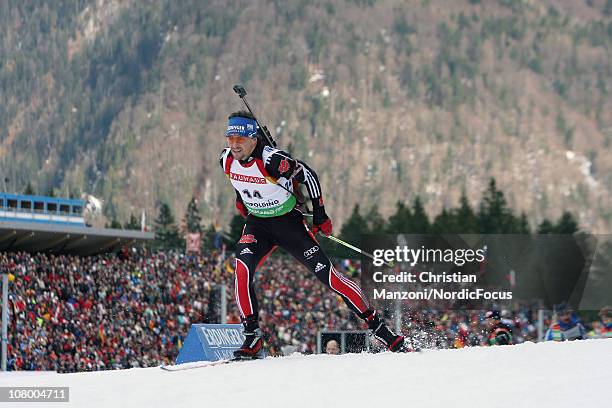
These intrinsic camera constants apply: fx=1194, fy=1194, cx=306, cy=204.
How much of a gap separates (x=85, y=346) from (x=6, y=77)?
160555 mm

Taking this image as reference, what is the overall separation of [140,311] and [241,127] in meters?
27.8

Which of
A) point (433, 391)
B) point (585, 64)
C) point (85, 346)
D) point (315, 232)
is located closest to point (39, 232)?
point (85, 346)

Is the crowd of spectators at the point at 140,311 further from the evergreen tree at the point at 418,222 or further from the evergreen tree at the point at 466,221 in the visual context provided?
the evergreen tree at the point at 418,222

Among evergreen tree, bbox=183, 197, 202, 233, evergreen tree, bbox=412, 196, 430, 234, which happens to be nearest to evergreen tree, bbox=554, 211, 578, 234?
evergreen tree, bbox=412, 196, 430, 234

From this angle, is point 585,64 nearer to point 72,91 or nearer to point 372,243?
point 72,91

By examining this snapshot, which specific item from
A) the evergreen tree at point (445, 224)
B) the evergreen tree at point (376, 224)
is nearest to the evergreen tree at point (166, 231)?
the evergreen tree at point (376, 224)

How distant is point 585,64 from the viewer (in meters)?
192

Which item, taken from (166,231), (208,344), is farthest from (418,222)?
(208,344)

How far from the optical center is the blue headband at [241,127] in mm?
10461

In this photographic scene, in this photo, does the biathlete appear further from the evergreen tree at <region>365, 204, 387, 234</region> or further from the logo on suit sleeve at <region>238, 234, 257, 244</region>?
the evergreen tree at <region>365, 204, 387, 234</region>

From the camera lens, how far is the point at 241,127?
10.5 meters

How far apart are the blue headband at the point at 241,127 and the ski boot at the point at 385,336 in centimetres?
197

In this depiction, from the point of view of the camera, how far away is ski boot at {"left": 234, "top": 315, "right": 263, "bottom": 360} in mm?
10625

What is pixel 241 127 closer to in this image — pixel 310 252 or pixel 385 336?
pixel 310 252
